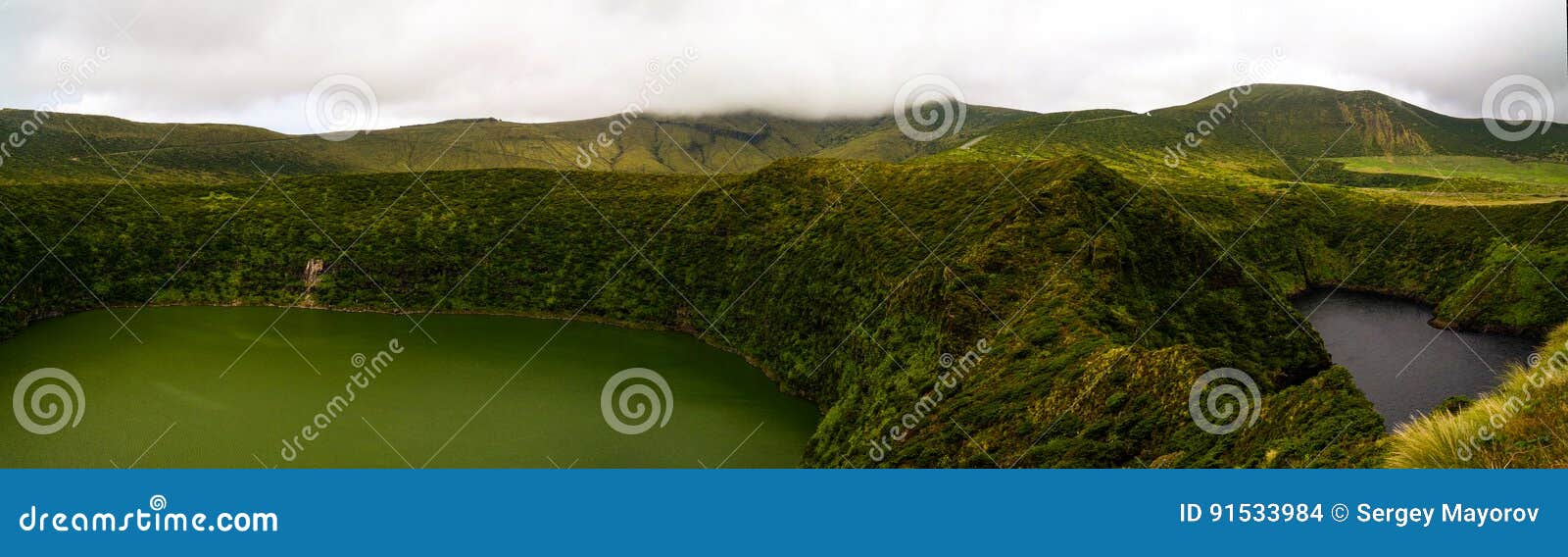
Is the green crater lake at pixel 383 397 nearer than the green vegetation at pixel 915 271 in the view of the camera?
No

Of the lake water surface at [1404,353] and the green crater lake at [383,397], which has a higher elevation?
the green crater lake at [383,397]

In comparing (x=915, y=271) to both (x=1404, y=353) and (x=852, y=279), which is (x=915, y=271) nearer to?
(x=852, y=279)

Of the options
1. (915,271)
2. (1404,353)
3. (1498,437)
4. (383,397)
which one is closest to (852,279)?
(915,271)

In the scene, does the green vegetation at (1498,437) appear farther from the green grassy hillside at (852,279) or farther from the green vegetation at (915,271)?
the green grassy hillside at (852,279)

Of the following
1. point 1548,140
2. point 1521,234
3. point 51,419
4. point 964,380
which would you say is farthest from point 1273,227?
point 1548,140

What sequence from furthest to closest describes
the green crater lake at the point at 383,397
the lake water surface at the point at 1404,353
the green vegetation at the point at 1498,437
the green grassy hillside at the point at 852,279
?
the lake water surface at the point at 1404,353 < the green crater lake at the point at 383,397 < the green grassy hillside at the point at 852,279 < the green vegetation at the point at 1498,437

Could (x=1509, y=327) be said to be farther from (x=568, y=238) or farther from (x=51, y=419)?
(x=51, y=419)

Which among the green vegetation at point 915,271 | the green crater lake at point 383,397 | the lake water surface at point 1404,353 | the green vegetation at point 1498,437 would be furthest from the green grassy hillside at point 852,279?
the lake water surface at point 1404,353
